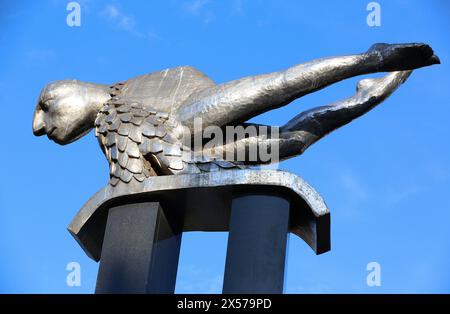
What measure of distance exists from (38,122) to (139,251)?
8.24ft

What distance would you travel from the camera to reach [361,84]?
12.5 meters

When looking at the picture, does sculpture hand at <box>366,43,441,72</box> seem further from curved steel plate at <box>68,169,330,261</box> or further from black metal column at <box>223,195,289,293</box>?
black metal column at <box>223,195,289,293</box>

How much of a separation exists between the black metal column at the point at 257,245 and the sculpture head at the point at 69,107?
2.34 meters

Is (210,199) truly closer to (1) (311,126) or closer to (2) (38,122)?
→ (1) (311,126)

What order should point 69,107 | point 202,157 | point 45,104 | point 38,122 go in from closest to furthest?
point 202,157 < point 69,107 < point 45,104 < point 38,122

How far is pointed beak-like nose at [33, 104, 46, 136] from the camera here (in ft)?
42.7

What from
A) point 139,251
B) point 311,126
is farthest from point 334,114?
point 139,251

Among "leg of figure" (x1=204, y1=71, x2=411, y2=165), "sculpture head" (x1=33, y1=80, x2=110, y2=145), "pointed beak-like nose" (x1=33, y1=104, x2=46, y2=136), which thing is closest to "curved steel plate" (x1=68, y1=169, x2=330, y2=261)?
"leg of figure" (x1=204, y1=71, x2=411, y2=165)

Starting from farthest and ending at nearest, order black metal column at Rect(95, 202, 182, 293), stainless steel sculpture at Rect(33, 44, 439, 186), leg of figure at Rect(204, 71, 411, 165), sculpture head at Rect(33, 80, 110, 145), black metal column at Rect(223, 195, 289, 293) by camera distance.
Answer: sculpture head at Rect(33, 80, 110, 145) → leg of figure at Rect(204, 71, 411, 165) → stainless steel sculpture at Rect(33, 44, 439, 186) → black metal column at Rect(95, 202, 182, 293) → black metal column at Rect(223, 195, 289, 293)

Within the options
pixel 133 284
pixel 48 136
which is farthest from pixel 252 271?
pixel 48 136

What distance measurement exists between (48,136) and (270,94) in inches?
108

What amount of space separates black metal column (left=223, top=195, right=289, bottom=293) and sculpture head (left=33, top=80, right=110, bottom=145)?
2.34 m

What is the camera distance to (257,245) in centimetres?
1097
